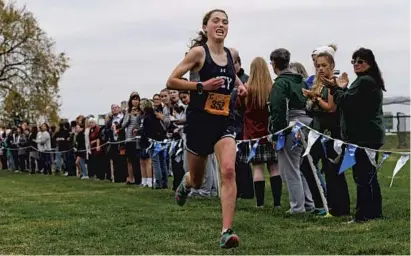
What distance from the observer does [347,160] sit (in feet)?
26.7

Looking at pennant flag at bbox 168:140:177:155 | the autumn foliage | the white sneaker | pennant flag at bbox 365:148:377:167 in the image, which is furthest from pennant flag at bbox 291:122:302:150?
the autumn foliage

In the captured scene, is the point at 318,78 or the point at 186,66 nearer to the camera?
the point at 186,66

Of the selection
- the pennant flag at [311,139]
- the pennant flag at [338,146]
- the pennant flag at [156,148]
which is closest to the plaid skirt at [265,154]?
the pennant flag at [311,139]

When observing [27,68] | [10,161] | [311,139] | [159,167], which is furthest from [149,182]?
[27,68]

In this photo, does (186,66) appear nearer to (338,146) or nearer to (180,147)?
(338,146)

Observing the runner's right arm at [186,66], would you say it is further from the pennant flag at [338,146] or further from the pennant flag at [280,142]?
the pennant flag at [280,142]

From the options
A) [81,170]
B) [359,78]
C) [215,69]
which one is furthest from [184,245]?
[81,170]

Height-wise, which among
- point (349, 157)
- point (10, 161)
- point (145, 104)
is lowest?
point (10, 161)

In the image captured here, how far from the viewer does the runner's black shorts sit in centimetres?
684

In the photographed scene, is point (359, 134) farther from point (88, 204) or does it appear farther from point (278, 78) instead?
point (88, 204)

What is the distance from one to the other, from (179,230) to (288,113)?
8.03 feet

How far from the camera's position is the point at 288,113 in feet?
31.3

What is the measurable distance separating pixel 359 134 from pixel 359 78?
633 millimetres

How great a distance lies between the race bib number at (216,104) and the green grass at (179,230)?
1.25 meters
